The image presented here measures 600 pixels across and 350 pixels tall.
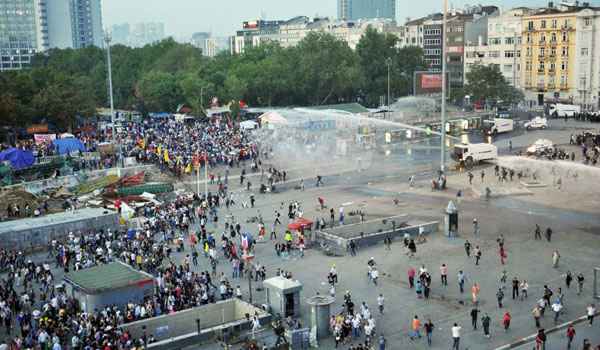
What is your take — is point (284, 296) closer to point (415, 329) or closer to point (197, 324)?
point (197, 324)

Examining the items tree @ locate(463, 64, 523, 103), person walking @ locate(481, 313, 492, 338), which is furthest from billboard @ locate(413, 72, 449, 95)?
person walking @ locate(481, 313, 492, 338)

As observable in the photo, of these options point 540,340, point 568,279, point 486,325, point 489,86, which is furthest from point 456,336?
point 489,86

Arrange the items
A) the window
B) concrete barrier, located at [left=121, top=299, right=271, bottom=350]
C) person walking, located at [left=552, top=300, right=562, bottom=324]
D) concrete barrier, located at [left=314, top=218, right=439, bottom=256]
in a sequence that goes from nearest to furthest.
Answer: concrete barrier, located at [left=121, top=299, right=271, bottom=350]
person walking, located at [left=552, top=300, right=562, bottom=324]
concrete barrier, located at [left=314, top=218, right=439, bottom=256]
the window

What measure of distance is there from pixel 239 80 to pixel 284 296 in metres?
83.1

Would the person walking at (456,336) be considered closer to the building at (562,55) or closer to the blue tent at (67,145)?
the blue tent at (67,145)

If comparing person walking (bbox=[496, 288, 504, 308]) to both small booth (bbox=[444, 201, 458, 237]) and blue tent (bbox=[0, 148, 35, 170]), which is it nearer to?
small booth (bbox=[444, 201, 458, 237])

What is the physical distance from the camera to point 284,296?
104ft

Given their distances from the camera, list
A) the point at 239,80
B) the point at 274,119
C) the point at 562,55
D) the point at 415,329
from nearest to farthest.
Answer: the point at 415,329, the point at 274,119, the point at 239,80, the point at 562,55

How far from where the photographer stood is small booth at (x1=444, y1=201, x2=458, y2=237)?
146ft

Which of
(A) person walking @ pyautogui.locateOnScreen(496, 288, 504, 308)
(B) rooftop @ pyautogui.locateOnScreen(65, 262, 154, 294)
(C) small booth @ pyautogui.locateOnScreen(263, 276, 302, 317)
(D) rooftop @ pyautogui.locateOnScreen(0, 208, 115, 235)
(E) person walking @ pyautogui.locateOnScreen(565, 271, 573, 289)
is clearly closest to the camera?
(C) small booth @ pyautogui.locateOnScreen(263, 276, 302, 317)

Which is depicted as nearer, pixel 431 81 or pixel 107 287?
pixel 107 287

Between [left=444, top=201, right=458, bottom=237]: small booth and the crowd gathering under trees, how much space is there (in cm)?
5493

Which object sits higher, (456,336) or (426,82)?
(426,82)

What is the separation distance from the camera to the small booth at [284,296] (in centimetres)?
3166
